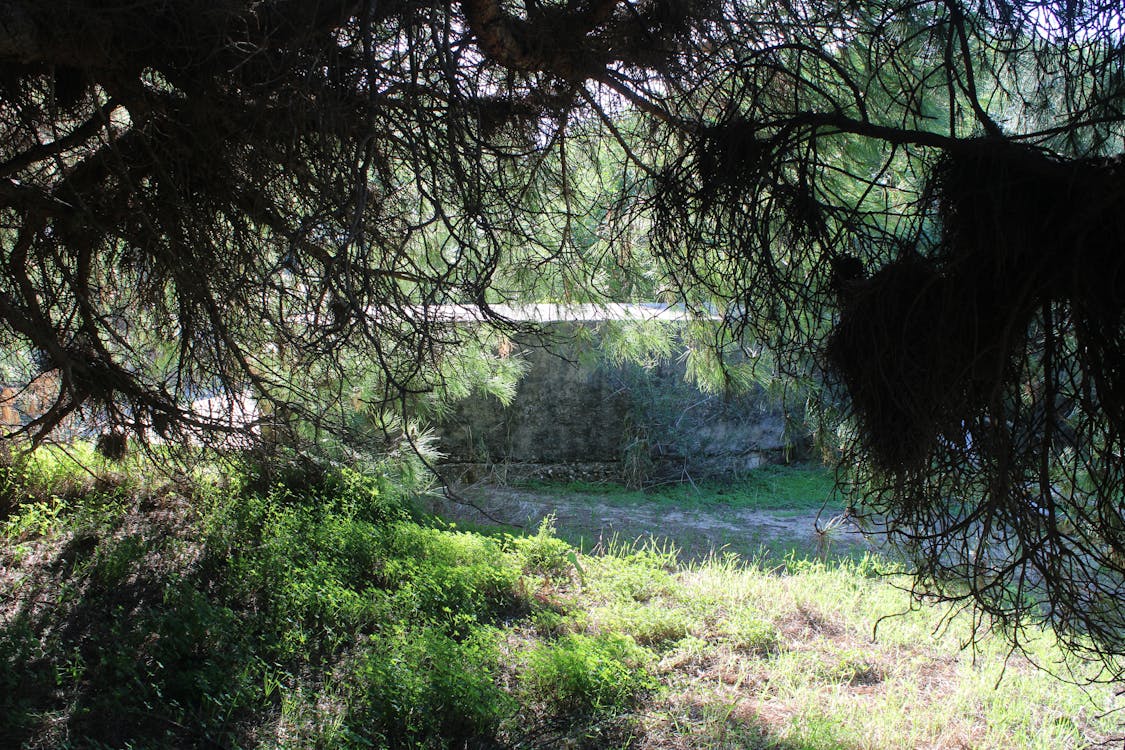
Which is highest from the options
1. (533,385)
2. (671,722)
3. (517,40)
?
(517,40)

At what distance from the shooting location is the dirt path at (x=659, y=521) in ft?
22.8

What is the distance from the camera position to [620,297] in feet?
13.6

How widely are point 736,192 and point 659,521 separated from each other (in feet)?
18.9

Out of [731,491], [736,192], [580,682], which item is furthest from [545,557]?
[736,192]

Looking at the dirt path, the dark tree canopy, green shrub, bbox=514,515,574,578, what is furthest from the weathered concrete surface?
the dark tree canopy

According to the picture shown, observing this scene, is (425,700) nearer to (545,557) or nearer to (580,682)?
(580,682)

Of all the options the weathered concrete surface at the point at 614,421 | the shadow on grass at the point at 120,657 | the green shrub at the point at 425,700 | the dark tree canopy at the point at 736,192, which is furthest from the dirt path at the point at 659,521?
the dark tree canopy at the point at 736,192

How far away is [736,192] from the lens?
7.16 ft

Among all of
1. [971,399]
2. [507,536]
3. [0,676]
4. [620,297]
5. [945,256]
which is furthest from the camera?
[507,536]

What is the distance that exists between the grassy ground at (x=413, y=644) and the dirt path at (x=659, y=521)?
1201 mm

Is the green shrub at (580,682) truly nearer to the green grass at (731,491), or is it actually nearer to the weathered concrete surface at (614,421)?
the green grass at (731,491)

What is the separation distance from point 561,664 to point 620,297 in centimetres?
180

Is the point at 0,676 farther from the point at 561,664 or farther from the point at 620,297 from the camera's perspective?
the point at 620,297

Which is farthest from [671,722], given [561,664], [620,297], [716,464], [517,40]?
[716,464]
